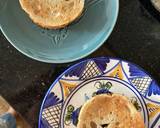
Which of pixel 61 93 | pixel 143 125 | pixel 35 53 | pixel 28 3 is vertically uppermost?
pixel 28 3

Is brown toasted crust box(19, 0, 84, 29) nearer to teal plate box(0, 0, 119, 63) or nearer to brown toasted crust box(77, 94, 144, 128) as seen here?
teal plate box(0, 0, 119, 63)

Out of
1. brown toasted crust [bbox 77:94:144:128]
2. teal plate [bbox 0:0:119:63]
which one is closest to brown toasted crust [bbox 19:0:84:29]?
teal plate [bbox 0:0:119:63]

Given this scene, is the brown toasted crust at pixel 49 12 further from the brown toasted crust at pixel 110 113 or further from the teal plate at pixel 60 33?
the brown toasted crust at pixel 110 113

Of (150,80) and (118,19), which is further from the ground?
(118,19)

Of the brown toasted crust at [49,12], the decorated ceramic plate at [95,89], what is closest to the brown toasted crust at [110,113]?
the decorated ceramic plate at [95,89]

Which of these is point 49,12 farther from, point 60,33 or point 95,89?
point 95,89

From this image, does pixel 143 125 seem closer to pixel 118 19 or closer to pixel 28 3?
pixel 118 19

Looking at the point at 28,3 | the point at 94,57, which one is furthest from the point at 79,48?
the point at 28,3

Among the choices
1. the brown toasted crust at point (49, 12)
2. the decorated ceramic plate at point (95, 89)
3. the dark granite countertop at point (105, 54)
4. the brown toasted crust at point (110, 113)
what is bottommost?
the brown toasted crust at point (110, 113)
